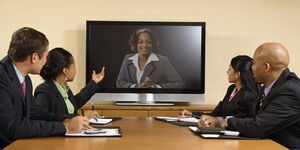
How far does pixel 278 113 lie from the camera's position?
2529mm

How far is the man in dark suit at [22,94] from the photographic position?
2.33 metres

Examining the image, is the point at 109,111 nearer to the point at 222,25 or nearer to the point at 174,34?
the point at 174,34

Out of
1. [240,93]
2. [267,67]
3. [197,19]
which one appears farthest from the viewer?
[197,19]

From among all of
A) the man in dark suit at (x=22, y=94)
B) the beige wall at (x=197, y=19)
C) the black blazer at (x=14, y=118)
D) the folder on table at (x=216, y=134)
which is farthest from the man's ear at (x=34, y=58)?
the beige wall at (x=197, y=19)

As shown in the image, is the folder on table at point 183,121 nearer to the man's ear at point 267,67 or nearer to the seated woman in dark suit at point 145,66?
the man's ear at point 267,67

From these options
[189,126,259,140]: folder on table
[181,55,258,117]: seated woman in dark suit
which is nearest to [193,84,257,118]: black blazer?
[181,55,258,117]: seated woman in dark suit

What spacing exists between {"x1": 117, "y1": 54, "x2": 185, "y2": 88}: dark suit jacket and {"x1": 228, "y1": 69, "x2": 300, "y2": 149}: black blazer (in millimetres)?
2848

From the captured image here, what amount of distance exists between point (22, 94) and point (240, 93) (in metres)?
1.89

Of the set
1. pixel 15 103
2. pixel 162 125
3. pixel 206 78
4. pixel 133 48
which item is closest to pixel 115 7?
pixel 133 48

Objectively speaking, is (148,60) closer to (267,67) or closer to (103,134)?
(267,67)

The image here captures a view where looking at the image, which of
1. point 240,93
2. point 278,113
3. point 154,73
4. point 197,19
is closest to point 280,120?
point 278,113

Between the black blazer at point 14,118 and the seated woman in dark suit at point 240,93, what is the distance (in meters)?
1.55

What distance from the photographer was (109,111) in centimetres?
523

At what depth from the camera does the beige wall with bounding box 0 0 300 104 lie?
5.59 m
